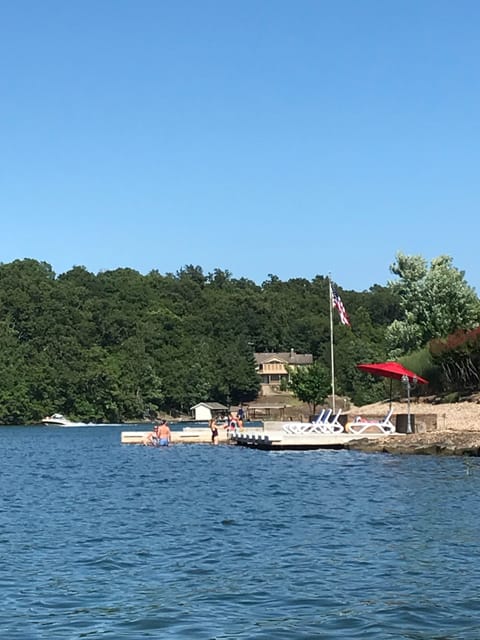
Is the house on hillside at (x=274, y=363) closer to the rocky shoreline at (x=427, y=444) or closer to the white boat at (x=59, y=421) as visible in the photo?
the white boat at (x=59, y=421)

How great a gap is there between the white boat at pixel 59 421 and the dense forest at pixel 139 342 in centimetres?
121

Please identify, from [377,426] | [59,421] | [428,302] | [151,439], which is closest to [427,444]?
[377,426]

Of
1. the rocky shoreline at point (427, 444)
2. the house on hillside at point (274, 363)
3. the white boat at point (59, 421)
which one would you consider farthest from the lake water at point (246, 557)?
the house on hillside at point (274, 363)

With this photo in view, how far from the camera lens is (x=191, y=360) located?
14762cm

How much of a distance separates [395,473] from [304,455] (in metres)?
10.8

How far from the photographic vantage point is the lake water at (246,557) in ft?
45.3

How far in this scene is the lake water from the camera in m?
13.8

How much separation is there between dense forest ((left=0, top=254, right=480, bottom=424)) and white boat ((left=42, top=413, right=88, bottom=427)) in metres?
1.21

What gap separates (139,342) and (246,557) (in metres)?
129

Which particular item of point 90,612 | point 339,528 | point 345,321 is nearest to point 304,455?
point 345,321

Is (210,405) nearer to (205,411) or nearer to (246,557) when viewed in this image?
(205,411)

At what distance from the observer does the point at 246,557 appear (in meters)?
18.7

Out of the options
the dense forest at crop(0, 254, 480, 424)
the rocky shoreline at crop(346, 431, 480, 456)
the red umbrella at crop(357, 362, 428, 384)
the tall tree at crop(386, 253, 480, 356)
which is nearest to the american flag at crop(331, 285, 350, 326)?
the red umbrella at crop(357, 362, 428, 384)

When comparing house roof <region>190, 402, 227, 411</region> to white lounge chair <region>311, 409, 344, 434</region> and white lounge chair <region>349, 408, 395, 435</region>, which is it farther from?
white lounge chair <region>311, 409, 344, 434</region>
